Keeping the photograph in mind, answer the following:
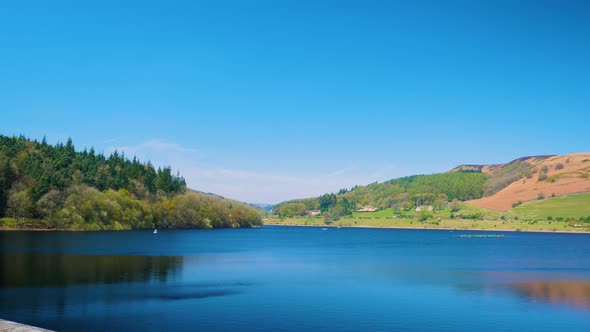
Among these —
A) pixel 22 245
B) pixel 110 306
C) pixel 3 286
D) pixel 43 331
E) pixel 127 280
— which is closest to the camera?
pixel 43 331

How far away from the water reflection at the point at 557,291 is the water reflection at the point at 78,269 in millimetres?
45138

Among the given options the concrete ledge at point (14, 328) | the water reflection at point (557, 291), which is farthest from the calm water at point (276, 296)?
the concrete ledge at point (14, 328)

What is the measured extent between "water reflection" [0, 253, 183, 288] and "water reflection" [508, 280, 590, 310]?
45.1m

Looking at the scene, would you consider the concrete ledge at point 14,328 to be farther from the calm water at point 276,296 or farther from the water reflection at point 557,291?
the water reflection at point 557,291

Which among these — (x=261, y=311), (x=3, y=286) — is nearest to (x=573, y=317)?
(x=261, y=311)

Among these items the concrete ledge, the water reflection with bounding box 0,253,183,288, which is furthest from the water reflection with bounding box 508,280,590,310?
the concrete ledge

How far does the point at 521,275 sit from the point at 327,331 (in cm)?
5512

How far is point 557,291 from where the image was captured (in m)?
64.4

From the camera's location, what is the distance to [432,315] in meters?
47.3

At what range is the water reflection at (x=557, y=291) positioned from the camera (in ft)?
187

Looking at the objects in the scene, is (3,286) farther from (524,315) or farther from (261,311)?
(524,315)

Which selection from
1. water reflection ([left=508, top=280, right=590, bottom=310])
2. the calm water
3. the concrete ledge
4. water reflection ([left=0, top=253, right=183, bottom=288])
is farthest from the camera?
water reflection ([left=0, top=253, right=183, bottom=288])

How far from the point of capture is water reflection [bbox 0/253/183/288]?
59281 millimetres

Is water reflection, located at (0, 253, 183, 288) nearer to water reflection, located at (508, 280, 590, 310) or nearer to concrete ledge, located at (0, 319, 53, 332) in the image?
concrete ledge, located at (0, 319, 53, 332)
